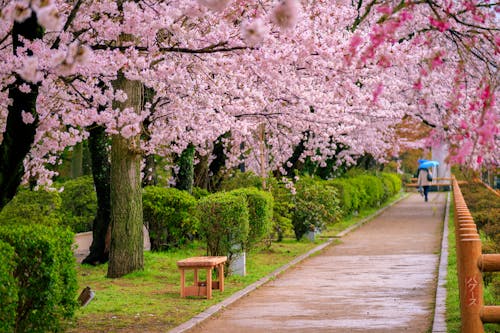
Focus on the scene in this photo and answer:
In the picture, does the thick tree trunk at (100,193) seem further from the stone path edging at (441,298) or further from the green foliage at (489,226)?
the green foliage at (489,226)

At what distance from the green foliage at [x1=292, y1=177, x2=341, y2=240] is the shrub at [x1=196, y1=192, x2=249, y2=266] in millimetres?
8883

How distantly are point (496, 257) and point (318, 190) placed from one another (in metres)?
18.2

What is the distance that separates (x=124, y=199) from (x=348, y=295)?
5.04 m

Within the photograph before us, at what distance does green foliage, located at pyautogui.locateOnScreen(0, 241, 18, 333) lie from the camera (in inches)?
310

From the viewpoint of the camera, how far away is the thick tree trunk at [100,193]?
19422mm

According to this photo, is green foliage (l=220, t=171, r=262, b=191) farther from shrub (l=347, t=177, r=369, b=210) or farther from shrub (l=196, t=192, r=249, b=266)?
shrub (l=347, t=177, r=369, b=210)

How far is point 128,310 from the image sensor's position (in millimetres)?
13008

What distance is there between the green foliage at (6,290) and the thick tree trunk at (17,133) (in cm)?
180

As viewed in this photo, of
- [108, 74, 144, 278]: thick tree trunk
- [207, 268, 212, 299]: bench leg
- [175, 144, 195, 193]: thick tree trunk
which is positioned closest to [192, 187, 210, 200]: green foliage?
[175, 144, 195, 193]: thick tree trunk

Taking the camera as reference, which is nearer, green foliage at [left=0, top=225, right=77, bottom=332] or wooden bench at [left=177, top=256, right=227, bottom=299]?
green foliage at [left=0, top=225, right=77, bottom=332]

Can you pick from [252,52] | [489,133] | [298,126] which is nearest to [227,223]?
[252,52]

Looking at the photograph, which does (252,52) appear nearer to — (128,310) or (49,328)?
(128,310)

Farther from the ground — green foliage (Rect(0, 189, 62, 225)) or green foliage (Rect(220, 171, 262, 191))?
green foliage (Rect(220, 171, 262, 191))

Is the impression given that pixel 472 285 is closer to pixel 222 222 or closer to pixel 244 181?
pixel 222 222
